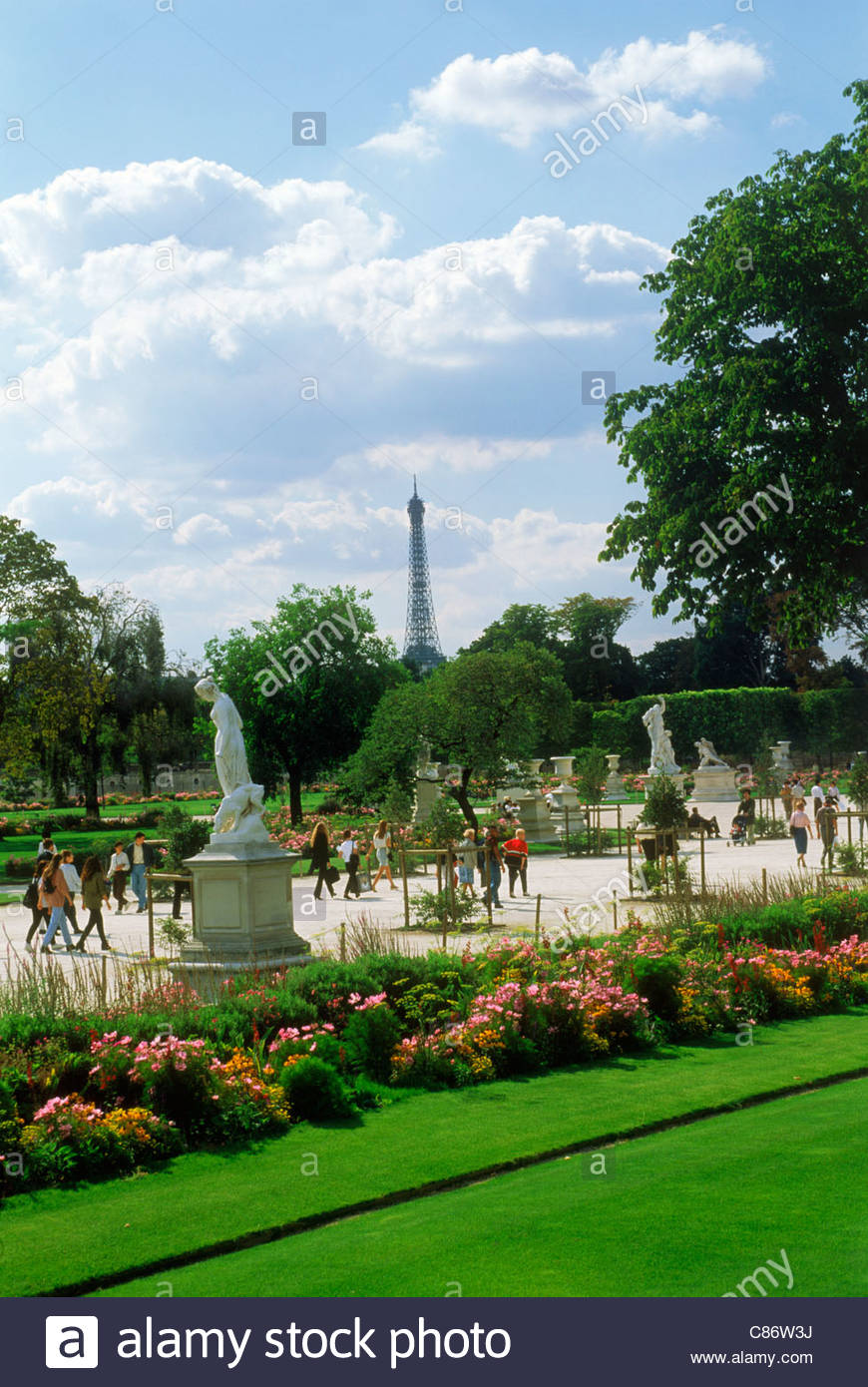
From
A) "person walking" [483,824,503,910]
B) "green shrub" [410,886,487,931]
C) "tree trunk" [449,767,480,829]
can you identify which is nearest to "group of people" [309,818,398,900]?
"person walking" [483,824,503,910]

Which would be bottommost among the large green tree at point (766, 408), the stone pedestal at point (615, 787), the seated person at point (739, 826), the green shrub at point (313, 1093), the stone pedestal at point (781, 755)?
the green shrub at point (313, 1093)

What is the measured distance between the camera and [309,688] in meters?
48.3

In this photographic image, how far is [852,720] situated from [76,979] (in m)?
60.9

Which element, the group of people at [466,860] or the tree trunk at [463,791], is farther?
the tree trunk at [463,791]

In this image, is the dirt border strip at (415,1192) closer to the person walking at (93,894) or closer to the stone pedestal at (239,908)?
the stone pedestal at (239,908)

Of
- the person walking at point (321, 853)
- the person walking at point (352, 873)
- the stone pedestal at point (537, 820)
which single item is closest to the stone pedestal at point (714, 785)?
the stone pedestal at point (537, 820)

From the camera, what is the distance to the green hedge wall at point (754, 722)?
65625mm

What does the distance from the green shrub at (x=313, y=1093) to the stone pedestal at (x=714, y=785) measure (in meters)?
40.5

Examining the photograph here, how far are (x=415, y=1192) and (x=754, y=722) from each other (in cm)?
6096

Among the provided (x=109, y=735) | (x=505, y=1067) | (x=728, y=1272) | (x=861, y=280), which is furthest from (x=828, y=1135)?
(x=109, y=735)

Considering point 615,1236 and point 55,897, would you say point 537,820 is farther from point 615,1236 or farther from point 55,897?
point 615,1236

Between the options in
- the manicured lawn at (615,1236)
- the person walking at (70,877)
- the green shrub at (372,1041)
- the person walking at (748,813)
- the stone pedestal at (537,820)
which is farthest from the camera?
the stone pedestal at (537,820)

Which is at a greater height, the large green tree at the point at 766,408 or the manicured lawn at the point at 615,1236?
the large green tree at the point at 766,408
